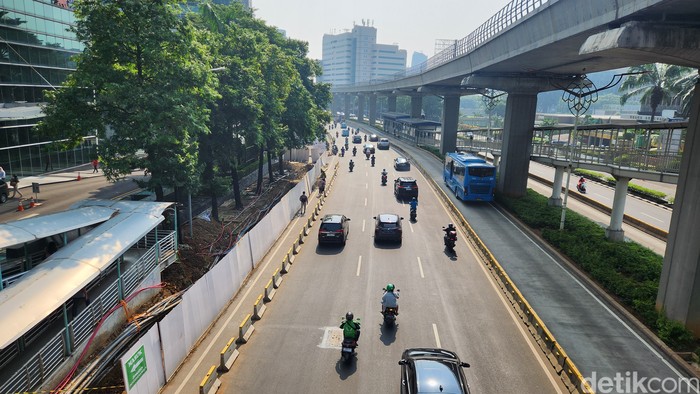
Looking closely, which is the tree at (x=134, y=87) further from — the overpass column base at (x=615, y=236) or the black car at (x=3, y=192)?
the overpass column base at (x=615, y=236)

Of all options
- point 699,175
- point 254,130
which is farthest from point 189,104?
point 699,175

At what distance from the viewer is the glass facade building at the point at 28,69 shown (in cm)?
3453

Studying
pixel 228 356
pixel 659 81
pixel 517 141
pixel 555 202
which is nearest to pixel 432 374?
pixel 228 356

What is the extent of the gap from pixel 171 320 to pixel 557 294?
1563cm

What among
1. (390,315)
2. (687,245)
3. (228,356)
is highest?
(687,245)

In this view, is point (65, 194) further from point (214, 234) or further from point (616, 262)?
point (616, 262)

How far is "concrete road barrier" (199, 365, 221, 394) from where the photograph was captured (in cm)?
1162

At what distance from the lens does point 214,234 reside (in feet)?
93.0

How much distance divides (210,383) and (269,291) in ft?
21.9

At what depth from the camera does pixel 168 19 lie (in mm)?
19750

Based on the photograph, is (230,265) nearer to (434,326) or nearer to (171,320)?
(171,320)

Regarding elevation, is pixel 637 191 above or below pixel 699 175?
below

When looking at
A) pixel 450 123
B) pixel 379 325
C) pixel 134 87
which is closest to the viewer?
pixel 379 325

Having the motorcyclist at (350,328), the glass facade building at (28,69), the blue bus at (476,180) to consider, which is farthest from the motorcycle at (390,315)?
the glass facade building at (28,69)
